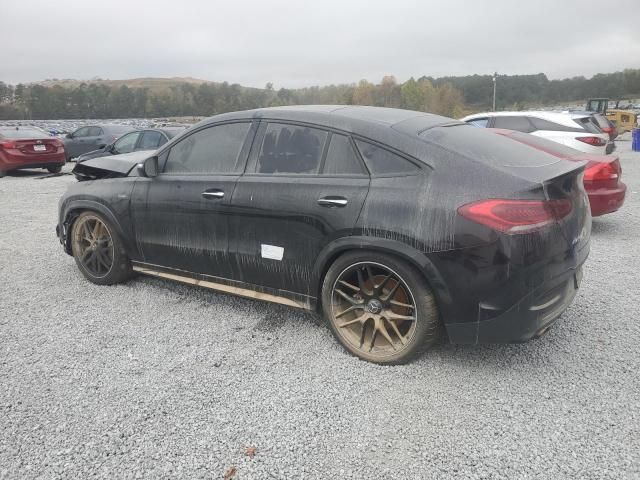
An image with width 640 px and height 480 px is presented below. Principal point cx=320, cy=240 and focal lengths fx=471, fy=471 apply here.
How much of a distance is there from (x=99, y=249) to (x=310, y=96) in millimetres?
97750

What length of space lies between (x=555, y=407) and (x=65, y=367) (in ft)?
9.74

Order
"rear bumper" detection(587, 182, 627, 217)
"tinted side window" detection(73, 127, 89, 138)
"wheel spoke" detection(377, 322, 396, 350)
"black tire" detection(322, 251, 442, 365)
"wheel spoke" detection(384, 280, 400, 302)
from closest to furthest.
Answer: "black tire" detection(322, 251, 442, 365) < "wheel spoke" detection(384, 280, 400, 302) < "wheel spoke" detection(377, 322, 396, 350) < "rear bumper" detection(587, 182, 627, 217) < "tinted side window" detection(73, 127, 89, 138)

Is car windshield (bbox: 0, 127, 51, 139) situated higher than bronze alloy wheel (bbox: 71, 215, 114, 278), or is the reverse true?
car windshield (bbox: 0, 127, 51, 139)

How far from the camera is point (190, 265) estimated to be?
12.5 ft

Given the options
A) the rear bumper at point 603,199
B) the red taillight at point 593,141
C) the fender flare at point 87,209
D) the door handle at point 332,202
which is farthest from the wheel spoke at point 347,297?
the red taillight at point 593,141

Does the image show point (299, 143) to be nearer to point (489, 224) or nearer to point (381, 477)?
point (489, 224)

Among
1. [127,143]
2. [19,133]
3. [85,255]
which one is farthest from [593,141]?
[19,133]

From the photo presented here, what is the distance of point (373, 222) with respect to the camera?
2816 millimetres

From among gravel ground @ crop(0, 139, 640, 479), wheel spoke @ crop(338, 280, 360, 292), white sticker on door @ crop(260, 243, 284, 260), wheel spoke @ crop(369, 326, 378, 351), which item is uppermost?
white sticker on door @ crop(260, 243, 284, 260)

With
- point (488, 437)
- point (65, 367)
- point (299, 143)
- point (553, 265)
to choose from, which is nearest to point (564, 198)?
point (553, 265)

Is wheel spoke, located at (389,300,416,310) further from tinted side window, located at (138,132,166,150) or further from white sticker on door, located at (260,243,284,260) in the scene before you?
tinted side window, located at (138,132,166,150)

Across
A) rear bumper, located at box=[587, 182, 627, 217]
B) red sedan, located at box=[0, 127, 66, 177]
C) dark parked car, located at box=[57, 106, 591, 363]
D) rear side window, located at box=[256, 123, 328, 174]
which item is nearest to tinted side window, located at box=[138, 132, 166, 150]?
red sedan, located at box=[0, 127, 66, 177]

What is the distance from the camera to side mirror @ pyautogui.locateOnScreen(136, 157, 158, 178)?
153 inches

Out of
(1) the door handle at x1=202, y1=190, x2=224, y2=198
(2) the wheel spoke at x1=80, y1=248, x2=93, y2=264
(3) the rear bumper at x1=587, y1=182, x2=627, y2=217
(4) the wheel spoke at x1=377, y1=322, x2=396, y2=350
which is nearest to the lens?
(4) the wheel spoke at x1=377, y1=322, x2=396, y2=350
